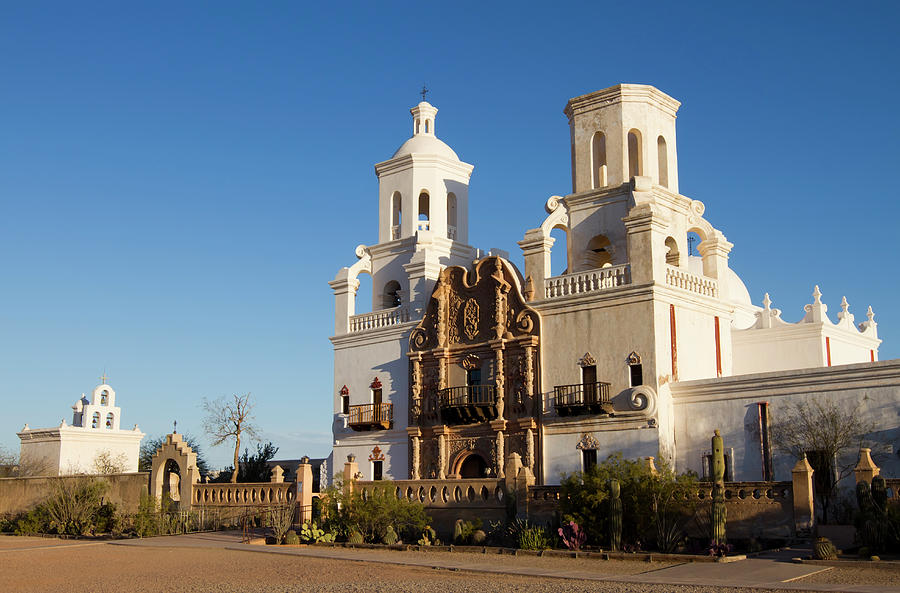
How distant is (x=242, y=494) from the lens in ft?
108

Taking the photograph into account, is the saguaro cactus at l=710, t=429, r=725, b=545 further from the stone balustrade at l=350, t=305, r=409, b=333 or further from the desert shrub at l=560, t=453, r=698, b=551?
the stone balustrade at l=350, t=305, r=409, b=333

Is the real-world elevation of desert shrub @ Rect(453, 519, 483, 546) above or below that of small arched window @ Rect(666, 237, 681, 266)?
below

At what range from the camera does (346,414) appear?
3719 cm

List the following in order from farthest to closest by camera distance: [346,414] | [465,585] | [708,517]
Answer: [346,414] < [708,517] < [465,585]

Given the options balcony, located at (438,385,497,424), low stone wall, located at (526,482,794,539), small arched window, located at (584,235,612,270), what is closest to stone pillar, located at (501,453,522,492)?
low stone wall, located at (526,482,794,539)

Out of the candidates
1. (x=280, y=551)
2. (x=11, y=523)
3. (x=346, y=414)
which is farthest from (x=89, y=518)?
(x=280, y=551)

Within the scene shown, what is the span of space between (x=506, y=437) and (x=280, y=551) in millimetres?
10083

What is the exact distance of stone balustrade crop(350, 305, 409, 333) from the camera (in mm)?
36281

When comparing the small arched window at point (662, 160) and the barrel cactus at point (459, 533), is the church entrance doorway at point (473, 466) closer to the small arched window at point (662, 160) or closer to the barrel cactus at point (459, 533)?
the barrel cactus at point (459, 533)

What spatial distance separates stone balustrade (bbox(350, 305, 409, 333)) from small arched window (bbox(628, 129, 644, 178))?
935 centimetres

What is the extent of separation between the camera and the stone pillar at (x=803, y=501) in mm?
20922

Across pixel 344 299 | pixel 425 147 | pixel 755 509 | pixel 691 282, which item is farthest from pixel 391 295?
pixel 755 509

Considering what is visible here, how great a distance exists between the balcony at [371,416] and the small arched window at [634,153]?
11808mm

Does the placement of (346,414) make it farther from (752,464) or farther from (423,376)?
(752,464)
